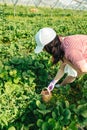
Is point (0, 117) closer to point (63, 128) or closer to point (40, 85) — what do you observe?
point (63, 128)

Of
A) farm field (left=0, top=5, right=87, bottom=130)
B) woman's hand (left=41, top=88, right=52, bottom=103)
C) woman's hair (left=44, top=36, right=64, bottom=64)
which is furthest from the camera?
woman's hand (left=41, top=88, right=52, bottom=103)

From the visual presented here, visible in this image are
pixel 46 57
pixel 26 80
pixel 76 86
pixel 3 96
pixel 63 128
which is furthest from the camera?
pixel 46 57

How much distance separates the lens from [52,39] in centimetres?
455

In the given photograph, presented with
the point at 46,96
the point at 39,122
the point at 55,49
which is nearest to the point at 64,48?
the point at 55,49

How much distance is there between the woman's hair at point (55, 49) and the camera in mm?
4539

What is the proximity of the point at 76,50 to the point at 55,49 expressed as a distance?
0.30 m

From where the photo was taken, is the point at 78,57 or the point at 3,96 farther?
the point at 3,96

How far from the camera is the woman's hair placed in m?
4.54

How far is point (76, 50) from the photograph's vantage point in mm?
4602

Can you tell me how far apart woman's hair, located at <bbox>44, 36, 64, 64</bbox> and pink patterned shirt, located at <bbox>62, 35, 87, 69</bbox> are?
8cm

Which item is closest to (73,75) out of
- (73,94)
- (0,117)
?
(73,94)

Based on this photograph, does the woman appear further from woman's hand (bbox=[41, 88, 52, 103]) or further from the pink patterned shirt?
woman's hand (bbox=[41, 88, 52, 103])

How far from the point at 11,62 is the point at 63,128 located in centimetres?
203

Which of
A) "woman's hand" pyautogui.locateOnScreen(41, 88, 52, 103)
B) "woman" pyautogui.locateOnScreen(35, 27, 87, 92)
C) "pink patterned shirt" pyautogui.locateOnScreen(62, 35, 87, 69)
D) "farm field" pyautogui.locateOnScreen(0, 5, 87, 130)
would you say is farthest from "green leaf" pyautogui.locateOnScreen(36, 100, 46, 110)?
"pink patterned shirt" pyautogui.locateOnScreen(62, 35, 87, 69)
